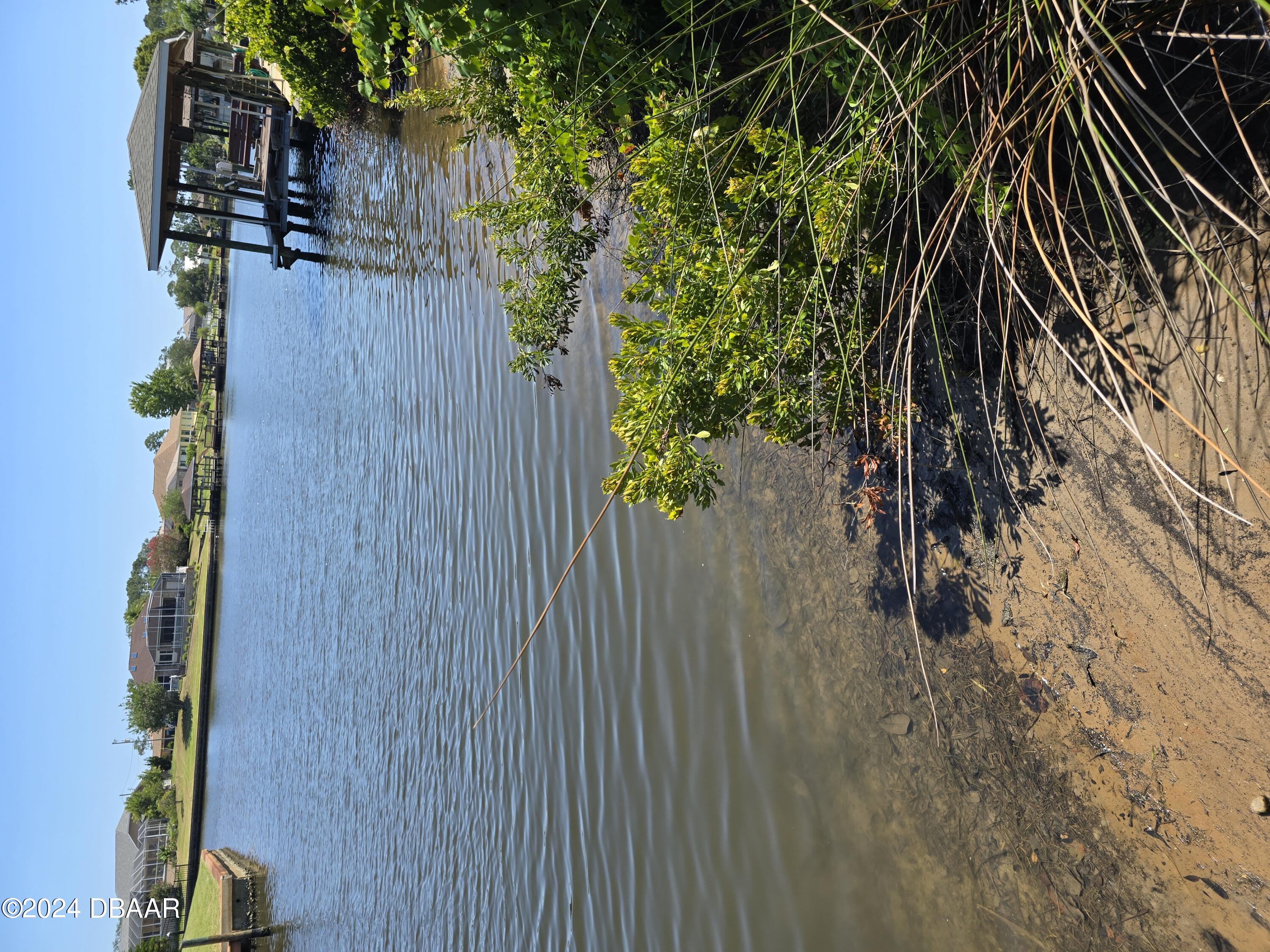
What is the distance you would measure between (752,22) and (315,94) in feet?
35.1

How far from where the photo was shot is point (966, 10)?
2279mm

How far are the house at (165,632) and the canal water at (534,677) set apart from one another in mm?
25568

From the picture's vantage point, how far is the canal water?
4.25 m

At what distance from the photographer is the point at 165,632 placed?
35.0 metres

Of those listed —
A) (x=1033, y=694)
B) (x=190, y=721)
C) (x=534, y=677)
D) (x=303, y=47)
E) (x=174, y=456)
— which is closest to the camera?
(x=1033, y=694)

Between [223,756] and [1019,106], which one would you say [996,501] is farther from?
[223,756]

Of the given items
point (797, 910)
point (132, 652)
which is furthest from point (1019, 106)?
point (132, 652)

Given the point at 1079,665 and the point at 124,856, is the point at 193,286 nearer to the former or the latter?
the point at 124,856

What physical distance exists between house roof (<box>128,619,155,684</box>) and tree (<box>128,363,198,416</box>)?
10.0 meters

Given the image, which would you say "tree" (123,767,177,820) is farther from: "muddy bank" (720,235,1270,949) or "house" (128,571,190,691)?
"muddy bank" (720,235,1270,949)

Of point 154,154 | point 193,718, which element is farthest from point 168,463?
point 154,154

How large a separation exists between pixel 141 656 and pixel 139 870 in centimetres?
1149

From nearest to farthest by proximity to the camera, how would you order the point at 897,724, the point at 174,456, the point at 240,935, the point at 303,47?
the point at 897,724 < the point at 303,47 < the point at 240,935 < the point at 174,456

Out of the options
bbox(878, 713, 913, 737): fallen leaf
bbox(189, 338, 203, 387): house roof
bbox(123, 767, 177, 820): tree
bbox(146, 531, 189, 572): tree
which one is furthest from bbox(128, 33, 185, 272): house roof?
bbox(146, 531, 189, 572): tree
